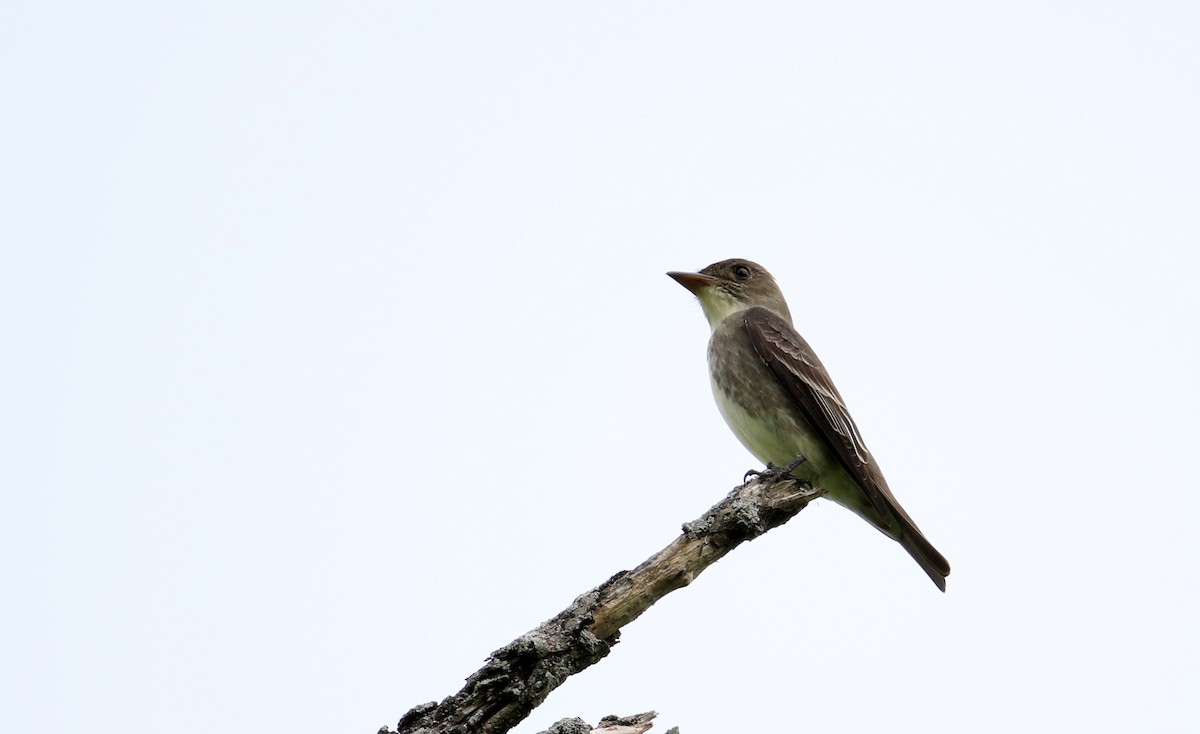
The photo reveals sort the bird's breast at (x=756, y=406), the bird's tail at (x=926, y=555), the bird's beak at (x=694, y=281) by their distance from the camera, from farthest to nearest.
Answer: the bird's beak at (x=694, y=281) → the bird's breast at (x=756, y=406) → the bird's tail at (x=926, y=555)

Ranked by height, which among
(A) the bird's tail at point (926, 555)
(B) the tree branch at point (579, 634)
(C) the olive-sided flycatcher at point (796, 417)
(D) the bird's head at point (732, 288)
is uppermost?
(D) the bird's head at point (732, 288)

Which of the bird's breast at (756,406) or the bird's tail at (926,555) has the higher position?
the bird's breast at (756,406)

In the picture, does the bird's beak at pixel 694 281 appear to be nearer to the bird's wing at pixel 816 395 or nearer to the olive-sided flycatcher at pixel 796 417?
the olive-sided flycatcher at pixel 796 417

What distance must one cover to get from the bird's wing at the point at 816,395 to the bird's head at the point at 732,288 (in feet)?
1.93

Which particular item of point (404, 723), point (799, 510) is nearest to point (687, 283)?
point (799, 510)

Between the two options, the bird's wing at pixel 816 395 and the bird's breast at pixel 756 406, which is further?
the bird's breast at pixel 756 406

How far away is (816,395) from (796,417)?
0.81 ft

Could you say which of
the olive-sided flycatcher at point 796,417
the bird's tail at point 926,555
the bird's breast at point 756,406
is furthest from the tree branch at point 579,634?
the bird's tail at point 926,555

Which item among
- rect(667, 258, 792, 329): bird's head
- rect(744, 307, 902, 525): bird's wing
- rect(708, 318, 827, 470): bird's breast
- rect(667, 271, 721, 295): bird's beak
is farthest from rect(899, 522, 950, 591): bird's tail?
rect(667, 271, 721, 295): bird's beak

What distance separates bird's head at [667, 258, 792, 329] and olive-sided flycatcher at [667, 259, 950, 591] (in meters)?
0.46

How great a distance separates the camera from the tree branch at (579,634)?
4016 millimetres

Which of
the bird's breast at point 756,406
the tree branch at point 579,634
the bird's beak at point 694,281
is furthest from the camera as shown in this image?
the bird's beak at point 694,281

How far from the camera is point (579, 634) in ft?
14.5

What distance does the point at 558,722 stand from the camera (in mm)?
4035
